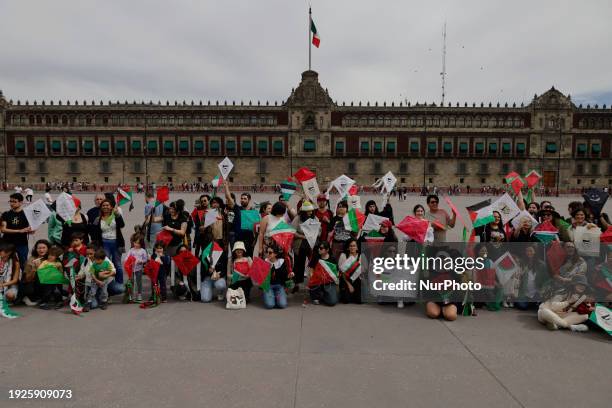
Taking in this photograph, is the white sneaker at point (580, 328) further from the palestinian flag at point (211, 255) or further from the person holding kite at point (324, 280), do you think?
the palestinian flag at point (211, 255)

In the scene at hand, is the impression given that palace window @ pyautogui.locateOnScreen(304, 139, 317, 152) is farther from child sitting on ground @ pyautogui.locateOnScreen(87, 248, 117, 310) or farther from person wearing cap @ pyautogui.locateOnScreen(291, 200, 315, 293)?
child sitting on ground @ pyautogui.locateOnScreen(87, 248, 117, 310)

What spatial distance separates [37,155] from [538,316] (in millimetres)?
59620

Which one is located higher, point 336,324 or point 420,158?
point 420,158

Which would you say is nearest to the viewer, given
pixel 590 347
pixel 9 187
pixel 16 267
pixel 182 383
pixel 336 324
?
pixel 182 383

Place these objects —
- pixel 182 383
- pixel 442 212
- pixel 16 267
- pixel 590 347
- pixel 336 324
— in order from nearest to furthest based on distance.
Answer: pixel 182 383 < pixel 590 347 < pixel 336 324 < pixel 16 267 < pixel 442 212

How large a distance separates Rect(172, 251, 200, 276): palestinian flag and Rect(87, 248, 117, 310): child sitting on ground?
976mm

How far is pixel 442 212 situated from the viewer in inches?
268

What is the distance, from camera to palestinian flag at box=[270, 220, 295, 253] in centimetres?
634

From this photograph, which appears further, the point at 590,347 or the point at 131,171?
the point at 131,171

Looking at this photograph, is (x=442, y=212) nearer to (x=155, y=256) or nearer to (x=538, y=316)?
(x=538, y=316)

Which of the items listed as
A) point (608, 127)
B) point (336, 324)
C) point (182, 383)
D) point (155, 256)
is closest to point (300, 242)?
point (336, 324)

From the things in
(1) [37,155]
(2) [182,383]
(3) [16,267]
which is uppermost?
(1) [37,155]

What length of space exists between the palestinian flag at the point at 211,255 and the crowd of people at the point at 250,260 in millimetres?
17

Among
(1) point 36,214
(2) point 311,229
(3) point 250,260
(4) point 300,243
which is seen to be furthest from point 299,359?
(1) point 36,214
